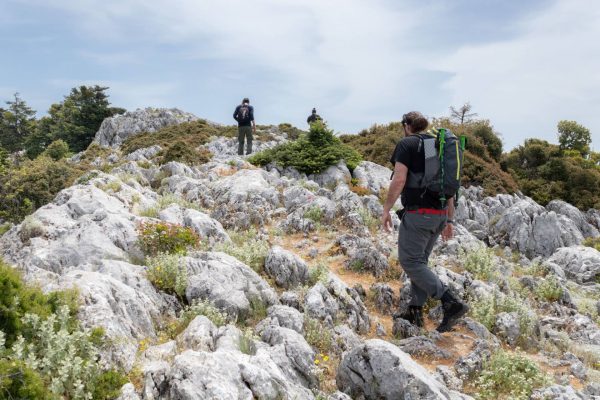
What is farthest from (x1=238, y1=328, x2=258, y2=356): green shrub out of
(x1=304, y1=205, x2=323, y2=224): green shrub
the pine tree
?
the pine tree

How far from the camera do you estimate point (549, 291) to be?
1125 centimetres

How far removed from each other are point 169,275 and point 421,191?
4462mm

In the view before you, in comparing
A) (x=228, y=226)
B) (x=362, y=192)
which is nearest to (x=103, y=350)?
(x=228, y=226)

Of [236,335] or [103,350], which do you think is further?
[236,335]

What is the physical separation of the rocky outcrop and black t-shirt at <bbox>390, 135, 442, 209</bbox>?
5183 cm

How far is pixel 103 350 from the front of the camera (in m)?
5.04

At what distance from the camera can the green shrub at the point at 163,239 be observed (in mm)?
9594

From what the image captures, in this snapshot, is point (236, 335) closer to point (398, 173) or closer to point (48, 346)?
point (48, 346)

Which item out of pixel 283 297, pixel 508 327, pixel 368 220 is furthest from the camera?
pixel 368 220

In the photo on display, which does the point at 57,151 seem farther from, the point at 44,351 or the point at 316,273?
the point at 44,351

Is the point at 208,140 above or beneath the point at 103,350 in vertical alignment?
above

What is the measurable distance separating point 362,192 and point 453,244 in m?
6.61

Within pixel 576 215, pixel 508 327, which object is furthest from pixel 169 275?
pixel 576 215

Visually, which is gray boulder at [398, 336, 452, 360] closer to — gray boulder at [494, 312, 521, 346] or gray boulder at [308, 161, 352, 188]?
gray boulder at [494, 312, 521, 346]
